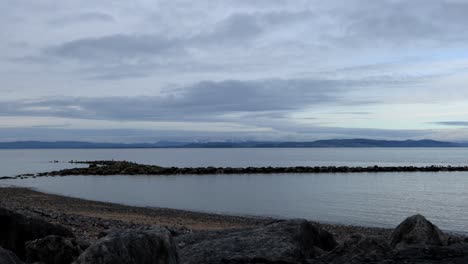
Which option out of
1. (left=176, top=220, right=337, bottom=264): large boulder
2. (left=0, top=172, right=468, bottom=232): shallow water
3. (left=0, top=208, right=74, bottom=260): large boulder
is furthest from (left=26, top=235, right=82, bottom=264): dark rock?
(left=0, top=172, right=468, bottom=232): shallow water

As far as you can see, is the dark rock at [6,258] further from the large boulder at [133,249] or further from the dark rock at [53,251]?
the dark rock at [53,251]

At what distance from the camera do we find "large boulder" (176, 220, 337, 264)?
8.51 metres

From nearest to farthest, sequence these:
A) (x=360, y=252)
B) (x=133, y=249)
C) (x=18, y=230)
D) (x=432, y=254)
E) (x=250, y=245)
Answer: (x=133, y=249), (x=432, y=254), (x=360, y=252), (x=250, y=245), (x=18, y=230)

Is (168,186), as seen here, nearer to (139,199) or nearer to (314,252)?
(139,199)

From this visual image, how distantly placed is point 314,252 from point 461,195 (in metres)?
38.8

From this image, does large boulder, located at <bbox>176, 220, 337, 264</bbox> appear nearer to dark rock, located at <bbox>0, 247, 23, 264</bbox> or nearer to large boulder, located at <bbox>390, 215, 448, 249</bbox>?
large boulder, located at <bbox>390, 215, 448, 249</bbox>

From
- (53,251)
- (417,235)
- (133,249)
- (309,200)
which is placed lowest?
(309,200)

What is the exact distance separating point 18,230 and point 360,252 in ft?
20.2

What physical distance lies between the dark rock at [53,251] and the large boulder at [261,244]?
1801mm

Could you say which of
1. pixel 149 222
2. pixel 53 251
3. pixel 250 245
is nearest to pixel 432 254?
pixel 250 245

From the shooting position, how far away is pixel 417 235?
9.77 metres

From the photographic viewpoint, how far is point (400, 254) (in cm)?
840

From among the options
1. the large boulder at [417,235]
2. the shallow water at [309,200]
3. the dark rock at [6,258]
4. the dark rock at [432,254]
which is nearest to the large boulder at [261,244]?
the large boulder at [417,235]

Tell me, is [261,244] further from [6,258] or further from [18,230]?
[18,230]
